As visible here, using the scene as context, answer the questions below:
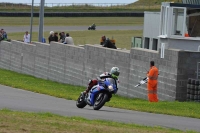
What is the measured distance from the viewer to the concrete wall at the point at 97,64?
2325 centimetres

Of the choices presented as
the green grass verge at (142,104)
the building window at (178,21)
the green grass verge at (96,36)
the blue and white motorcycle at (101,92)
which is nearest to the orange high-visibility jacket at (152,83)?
the green grass verge at (142,104)

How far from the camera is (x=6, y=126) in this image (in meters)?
11.8

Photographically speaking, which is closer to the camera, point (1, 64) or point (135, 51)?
point (135, 51)

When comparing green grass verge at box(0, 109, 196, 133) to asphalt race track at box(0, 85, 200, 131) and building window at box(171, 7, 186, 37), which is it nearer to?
asphalt race track at box(0, 85, 200, 131)

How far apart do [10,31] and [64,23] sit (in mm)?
10848

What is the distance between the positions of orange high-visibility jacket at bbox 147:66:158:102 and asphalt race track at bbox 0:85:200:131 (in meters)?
2.64

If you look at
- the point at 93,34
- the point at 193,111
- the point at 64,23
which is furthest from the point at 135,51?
the point at 64,23

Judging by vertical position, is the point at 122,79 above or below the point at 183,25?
below

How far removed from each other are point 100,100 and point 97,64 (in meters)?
10.9

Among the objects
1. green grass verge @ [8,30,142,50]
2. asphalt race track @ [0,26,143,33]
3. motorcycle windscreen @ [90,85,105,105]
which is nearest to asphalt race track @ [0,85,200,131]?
motorcycle windscreen @ [90,85,105,105]

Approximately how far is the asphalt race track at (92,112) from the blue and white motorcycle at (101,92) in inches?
9.4

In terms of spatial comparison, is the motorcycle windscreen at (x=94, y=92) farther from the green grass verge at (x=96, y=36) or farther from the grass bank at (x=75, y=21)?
the grass bank at (x=75, y=21)

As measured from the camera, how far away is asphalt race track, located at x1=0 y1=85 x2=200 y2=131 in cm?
1608

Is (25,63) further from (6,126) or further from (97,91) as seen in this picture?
(6,126)
